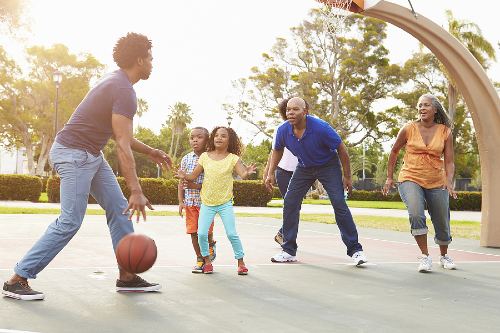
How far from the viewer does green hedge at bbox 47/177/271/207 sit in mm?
25609

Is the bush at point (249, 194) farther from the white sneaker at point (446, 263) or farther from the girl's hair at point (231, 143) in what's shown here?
the girl's hair at point (231, 143)

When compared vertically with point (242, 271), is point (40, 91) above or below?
above

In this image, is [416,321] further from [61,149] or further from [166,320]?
[61,149]

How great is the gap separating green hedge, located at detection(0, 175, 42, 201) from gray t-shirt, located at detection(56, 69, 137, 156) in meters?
22.4

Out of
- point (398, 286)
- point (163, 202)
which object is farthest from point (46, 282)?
point (163, 202)

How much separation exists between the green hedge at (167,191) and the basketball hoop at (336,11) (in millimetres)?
13784

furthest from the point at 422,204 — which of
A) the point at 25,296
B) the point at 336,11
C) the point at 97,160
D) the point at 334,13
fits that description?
the point at 334,13

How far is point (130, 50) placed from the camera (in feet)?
16.6

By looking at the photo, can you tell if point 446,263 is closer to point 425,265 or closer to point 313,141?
point 425,265

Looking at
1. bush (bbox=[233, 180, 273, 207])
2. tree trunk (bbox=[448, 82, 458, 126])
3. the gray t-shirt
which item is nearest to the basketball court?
the gray t-shirt

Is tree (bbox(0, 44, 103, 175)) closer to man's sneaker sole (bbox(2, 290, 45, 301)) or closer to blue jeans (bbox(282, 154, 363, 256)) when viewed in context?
blue jeans (bbox(282, 154, 363, 256))

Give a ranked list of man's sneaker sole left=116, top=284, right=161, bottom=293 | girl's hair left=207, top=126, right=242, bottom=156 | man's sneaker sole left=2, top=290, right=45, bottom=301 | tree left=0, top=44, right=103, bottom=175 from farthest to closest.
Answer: tree left=0, top=44, right=103, bottom=175 < girl's hair left=207, top=126, right=242, bottom=156 < man's sneaker sole left=116, top=284, right=161, bottom=293 < man's sneaker sole left=2, top=290, right=45, bottom=301

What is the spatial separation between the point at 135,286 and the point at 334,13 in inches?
260

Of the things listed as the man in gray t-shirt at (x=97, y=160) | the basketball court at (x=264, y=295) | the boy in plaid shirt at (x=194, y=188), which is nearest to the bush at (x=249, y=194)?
the basketball court at (x=264, y=295)
